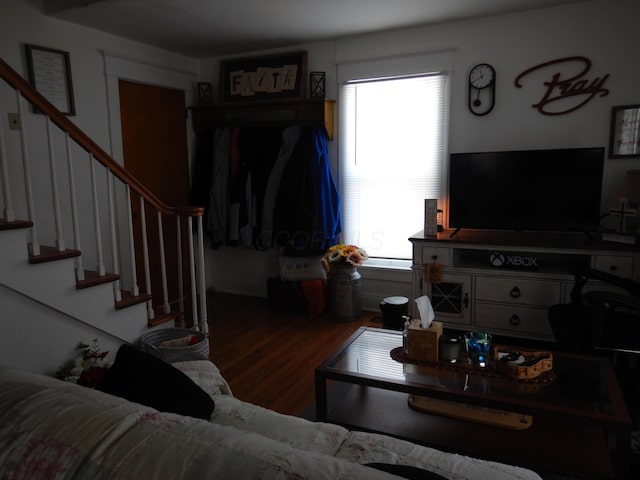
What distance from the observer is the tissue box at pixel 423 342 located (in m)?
2.07

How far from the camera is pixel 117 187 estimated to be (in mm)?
3629

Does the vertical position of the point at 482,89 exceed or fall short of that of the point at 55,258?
it exceeds it

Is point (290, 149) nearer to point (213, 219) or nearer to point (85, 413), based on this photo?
point (213, 219)

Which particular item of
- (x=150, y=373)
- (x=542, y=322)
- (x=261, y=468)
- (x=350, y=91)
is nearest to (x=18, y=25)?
(x=350, y=91)

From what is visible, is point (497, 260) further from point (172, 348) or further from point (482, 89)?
point (172, 348)

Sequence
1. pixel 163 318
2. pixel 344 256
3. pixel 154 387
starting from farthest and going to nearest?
1. pixel 344 256
2. pixel 163 318
3. pixel 154 387

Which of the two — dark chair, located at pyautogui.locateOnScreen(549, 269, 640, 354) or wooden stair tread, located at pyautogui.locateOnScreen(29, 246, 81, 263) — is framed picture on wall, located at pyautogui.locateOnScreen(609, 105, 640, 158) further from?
wooden stair tread, located at pyautogui.locateOnScreen(29, 246, 81, 263)

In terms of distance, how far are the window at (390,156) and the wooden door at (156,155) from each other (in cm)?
148

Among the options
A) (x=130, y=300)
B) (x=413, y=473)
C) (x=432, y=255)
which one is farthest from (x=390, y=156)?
(x=413, y=473)

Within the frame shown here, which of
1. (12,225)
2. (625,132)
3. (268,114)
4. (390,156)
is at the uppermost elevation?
(268,114)

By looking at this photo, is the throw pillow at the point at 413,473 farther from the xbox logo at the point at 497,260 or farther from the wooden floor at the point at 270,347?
the xbox logo at the point at 497,260

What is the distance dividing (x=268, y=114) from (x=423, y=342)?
2.61 metres

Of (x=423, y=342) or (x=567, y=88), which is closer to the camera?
(x=423, y=342)

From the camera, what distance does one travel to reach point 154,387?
4.59 feet
